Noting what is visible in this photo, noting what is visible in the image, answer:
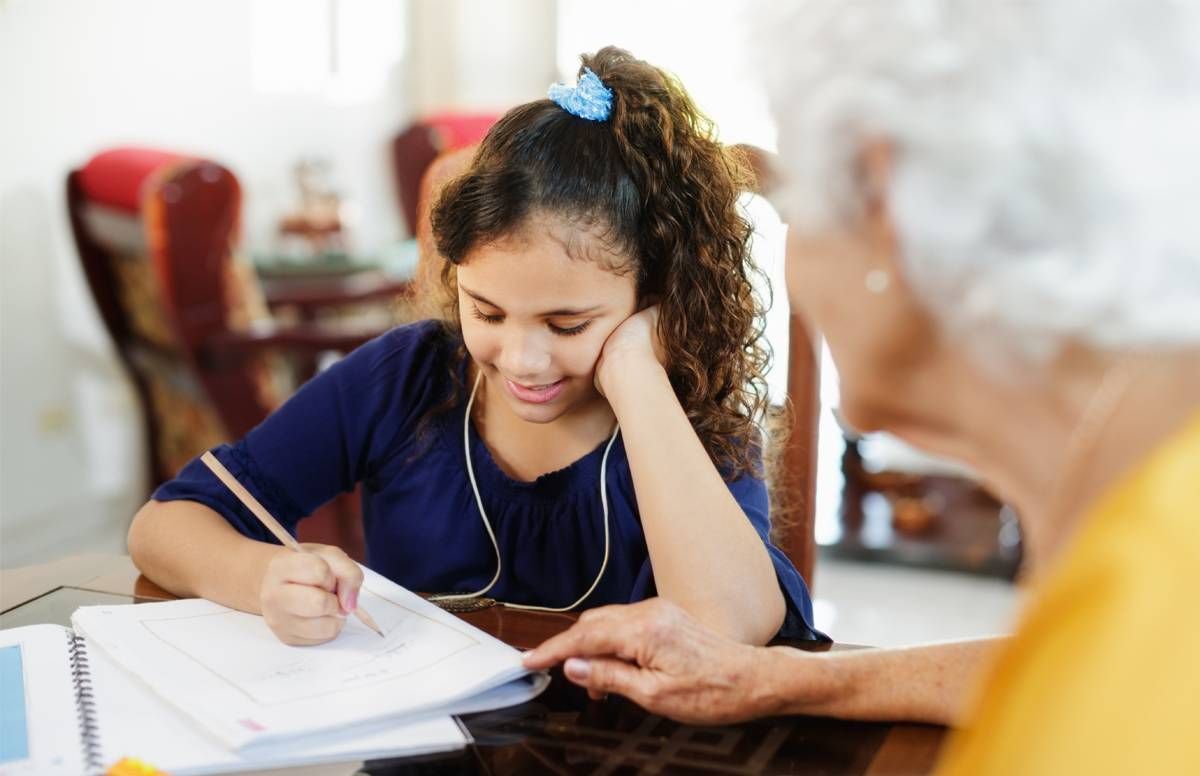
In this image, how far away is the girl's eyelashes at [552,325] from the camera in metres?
1.32

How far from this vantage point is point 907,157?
70 centimetres

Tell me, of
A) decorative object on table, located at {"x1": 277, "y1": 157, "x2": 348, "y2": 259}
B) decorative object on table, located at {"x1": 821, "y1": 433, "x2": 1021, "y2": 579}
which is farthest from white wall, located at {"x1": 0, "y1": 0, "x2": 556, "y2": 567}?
decorative object on table, located at {"x1": 821, "y1": 433, "x2": 1021, "y2": 579}

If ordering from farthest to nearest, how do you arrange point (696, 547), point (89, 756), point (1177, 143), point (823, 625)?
1. point (823, 625)
2. point (696, 547)
3. point (89, 756)
4. point (1177, 143)

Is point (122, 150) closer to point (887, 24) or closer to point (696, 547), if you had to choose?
point (696, 547)

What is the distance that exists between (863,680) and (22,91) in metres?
2.79

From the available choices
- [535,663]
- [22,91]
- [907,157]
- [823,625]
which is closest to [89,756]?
[535,663]

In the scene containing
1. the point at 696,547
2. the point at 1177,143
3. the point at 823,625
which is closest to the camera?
the point at 1177,143

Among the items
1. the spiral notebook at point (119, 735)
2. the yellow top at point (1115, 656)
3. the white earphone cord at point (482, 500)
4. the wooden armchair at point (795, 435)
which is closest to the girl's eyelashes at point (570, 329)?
the white earphone cord at point (482, 500)

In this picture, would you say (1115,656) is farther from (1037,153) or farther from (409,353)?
(409,353)

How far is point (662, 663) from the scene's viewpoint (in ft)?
3.27

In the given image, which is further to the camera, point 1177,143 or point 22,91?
point 22,91

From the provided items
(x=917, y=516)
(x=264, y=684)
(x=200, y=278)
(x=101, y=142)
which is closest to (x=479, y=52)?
(x=101, y=142)

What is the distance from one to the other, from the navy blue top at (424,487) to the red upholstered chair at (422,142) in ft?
8.96

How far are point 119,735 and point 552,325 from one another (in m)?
0.59
